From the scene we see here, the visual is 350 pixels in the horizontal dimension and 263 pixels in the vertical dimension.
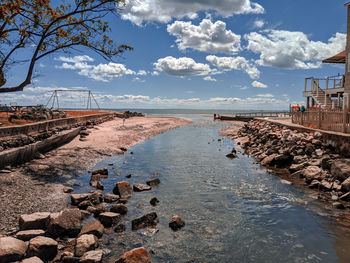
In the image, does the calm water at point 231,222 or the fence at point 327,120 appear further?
A: the fence at point 327,120

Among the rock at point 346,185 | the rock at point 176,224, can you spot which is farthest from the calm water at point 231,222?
the rock at point 346,185

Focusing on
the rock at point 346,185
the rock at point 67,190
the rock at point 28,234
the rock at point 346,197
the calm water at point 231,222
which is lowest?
the calm water at point 231,222

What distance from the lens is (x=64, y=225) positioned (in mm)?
5836

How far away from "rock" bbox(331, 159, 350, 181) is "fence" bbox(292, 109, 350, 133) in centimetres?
301

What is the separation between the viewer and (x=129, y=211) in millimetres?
7559

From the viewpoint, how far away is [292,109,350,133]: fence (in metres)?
12.4

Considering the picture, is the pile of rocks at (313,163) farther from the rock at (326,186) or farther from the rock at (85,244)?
the rock at (85,244)

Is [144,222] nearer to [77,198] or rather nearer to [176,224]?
[176,224]

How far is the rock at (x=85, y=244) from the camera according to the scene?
508cm

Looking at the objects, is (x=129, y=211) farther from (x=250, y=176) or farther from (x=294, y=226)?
(x=250, y=176)

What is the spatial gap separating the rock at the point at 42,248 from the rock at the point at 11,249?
0.47 ft

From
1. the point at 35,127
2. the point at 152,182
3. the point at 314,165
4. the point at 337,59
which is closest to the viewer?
the point at 152,182

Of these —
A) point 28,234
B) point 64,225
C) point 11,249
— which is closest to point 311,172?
point 64,225

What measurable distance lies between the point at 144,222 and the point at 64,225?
1959 mm
